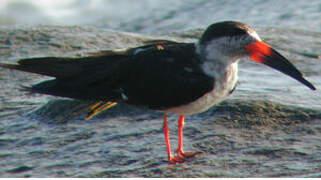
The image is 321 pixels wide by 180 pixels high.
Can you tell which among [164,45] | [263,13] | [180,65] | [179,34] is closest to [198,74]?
[180,65]

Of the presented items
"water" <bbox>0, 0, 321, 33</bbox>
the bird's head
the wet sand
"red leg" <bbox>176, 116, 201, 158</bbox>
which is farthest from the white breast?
"water" <bbox>0, 0, 321, 33</bbox>

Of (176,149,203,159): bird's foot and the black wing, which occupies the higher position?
the black wing

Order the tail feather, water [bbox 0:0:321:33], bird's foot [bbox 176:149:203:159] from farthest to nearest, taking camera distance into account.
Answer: water [bbox 0:0:321:33], the tail feather, bird's foot [bbox 176:149:203:159]

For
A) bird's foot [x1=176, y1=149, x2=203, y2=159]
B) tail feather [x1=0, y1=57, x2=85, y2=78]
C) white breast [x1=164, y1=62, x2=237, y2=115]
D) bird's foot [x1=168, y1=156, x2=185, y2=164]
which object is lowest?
bird's foot [x1=168, y1=156, x2=185, y2=164]

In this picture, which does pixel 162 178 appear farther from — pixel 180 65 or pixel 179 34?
pixel 179 34

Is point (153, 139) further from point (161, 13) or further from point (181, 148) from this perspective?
point (161, 13)

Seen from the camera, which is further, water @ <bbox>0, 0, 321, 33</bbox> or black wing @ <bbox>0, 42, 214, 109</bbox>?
water @ <bbox>0, 0, 321, 33</bbox>

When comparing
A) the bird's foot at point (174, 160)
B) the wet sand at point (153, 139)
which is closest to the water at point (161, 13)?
the wet sand at point (153, 139)

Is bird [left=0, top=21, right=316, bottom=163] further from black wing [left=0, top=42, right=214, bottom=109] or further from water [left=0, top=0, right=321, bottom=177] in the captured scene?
water [left=0, top=0, right=321, bottom=177]
